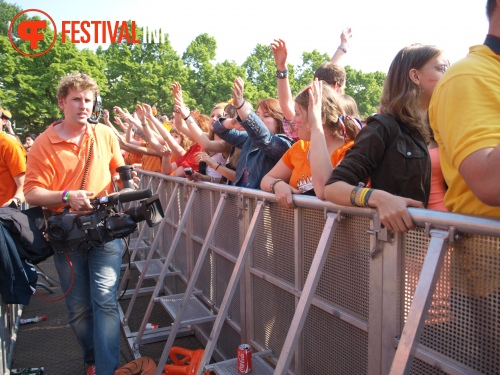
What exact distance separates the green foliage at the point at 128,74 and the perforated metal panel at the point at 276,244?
2733cm

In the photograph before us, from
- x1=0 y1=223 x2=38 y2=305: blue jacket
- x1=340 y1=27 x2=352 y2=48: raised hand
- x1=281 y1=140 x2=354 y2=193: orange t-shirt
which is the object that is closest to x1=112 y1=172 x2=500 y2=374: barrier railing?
x1=281 y1=140 x2=354 y2=193: orange t-shirt

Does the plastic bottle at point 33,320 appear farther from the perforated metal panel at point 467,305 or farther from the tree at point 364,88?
the tree at point 364,88

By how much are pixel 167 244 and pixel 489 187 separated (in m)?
5.57

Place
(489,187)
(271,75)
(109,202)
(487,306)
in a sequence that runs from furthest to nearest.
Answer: (271,75), (109,202), (487,306), (489,187)

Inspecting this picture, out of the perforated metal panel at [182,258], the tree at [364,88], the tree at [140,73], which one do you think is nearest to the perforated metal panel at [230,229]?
the perforated metal panel at [182,258]

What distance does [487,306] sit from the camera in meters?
1.63

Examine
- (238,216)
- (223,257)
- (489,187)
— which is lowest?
(223,257)

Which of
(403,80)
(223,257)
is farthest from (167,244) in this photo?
(403,80)

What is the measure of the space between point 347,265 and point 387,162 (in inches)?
21.9

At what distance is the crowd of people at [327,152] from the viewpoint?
1.55 m

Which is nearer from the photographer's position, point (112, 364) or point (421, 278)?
Result: point (421, 278)

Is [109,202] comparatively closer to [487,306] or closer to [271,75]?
[487,306]

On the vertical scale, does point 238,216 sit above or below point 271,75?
below

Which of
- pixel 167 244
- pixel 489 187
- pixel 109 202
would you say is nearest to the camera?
pixel 489 187
